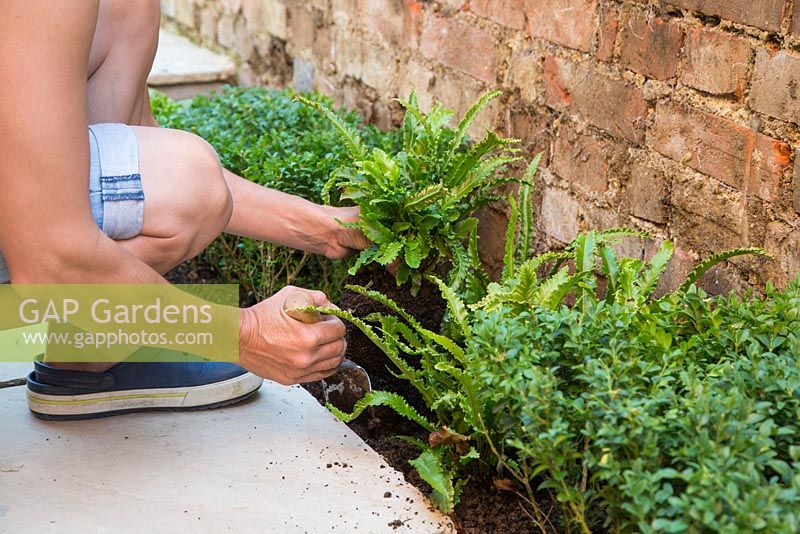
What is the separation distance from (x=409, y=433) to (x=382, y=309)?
0.40 m

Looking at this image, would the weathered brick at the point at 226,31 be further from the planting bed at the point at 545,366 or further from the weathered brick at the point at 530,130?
the weathered brick at the point at 530,130

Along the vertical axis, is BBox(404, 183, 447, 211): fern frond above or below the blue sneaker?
above

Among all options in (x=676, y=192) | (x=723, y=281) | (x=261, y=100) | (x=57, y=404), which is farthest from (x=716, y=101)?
(x=261, y=100)

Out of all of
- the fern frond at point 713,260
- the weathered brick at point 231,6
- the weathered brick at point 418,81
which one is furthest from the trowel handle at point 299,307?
the weathered brick at point 231,6

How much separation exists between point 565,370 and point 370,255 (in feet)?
2.83

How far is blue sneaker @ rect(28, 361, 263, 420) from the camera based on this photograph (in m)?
2.34

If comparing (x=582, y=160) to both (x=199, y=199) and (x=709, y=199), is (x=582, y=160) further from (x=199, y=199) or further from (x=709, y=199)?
(x=199, y=199)

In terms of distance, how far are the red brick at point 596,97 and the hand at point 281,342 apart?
38.5 inches

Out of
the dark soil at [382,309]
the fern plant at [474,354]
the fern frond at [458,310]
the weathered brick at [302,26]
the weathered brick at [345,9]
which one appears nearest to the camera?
the fern plant at [474,354]

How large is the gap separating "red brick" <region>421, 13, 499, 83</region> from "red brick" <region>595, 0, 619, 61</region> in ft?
1.66

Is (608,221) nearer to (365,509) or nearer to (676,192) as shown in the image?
(676,192)

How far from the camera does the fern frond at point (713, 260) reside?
2.12 m

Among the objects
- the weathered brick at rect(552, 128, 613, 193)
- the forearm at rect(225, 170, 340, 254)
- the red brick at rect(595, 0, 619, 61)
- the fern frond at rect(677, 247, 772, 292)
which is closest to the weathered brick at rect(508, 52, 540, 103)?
the weathered brick at rect(552, 128, 613, 193)

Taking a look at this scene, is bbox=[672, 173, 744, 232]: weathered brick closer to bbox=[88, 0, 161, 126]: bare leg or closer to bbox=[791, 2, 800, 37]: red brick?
bbox=[791, 2, 800, 37]: red brick
